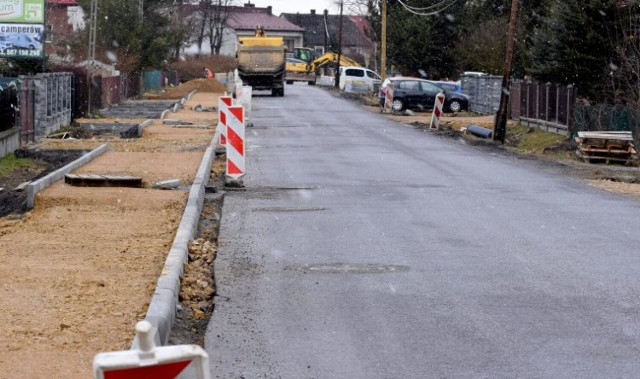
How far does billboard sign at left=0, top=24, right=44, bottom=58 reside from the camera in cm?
3192

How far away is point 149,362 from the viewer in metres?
3.57

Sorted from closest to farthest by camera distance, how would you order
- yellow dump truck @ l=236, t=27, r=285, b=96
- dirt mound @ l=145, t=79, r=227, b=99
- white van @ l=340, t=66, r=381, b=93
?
yellow dump truck @ l=236, t=27, r=285, b=96 < dirt mound @ l=145, t=79, r=227, b=99 < white van @ l=340, t=66, r=381, b=93

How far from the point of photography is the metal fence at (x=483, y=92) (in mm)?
45438

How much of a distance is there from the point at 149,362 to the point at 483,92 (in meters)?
44.4

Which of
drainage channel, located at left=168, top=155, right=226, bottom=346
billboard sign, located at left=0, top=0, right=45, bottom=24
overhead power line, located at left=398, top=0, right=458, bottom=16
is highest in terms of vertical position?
overhead power line, located at left=398, top=0, right=458, bottom=16

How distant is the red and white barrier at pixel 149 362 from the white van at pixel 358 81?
210 feet

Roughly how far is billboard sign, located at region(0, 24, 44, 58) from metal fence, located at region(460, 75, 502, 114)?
19.9 metres

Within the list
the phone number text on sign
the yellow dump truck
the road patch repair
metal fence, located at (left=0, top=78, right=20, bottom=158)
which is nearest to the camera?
the road patch repair

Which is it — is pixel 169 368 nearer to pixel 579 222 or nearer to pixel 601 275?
pixel 601 275

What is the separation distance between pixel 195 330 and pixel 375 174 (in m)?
11.9

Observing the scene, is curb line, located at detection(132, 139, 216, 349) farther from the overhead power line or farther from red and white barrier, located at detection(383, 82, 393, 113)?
the overhead power line

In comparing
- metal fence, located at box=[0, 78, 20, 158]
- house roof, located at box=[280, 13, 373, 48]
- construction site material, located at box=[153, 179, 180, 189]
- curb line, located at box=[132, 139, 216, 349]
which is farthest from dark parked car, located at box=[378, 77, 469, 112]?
house roof, located at box=[280, 13, 373, 48]

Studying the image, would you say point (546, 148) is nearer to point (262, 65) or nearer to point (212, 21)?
point (262, 65)

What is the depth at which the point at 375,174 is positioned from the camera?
772 inches
